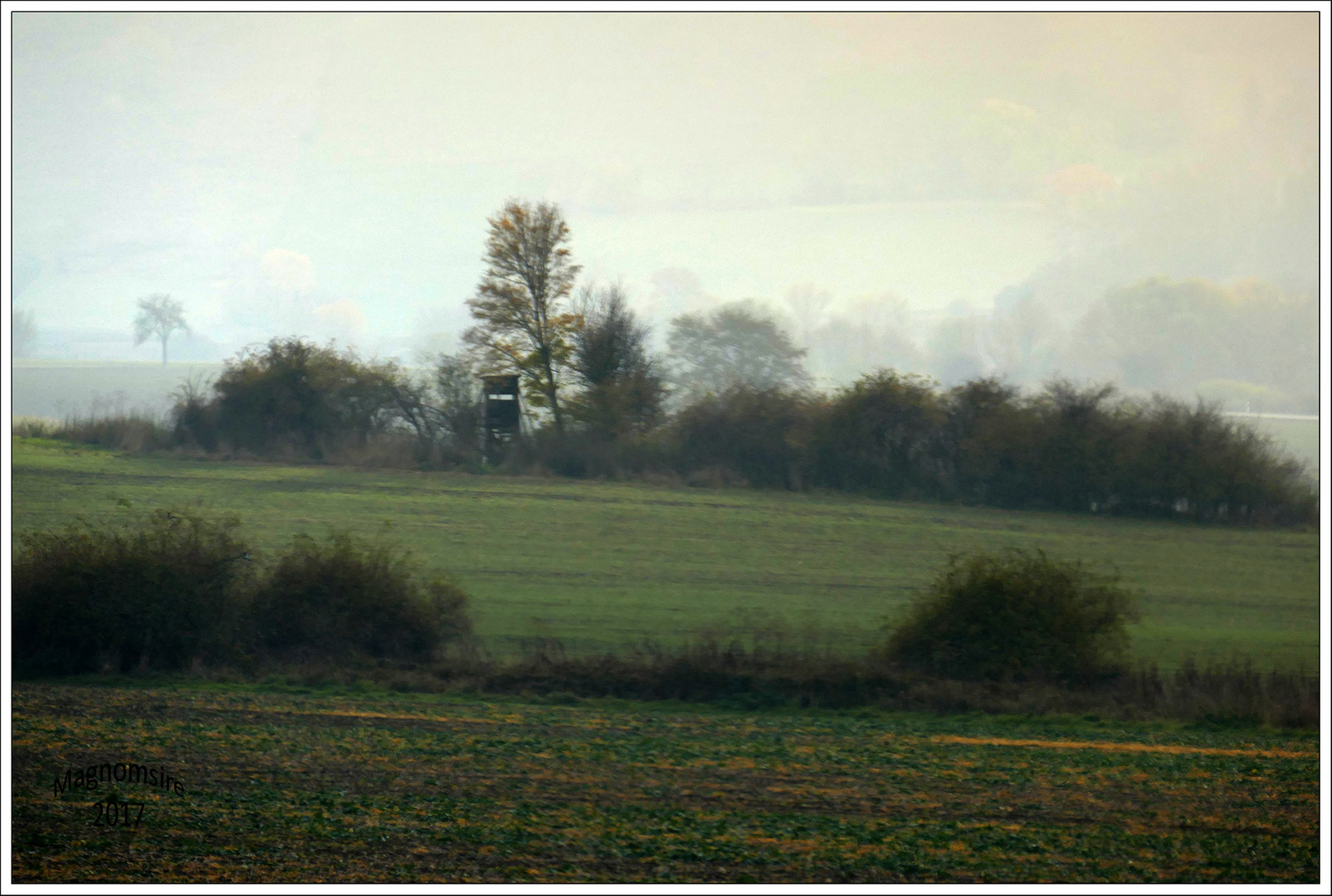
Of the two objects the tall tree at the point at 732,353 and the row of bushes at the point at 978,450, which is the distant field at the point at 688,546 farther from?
the tall tree at the point at 732,353

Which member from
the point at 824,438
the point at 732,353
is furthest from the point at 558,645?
the point at 824,438

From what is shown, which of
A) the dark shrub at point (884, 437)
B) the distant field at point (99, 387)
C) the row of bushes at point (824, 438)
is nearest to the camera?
the row of bushes at point (824, 438)

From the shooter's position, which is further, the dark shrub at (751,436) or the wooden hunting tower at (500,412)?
the wooden hunting tower at (500,412)

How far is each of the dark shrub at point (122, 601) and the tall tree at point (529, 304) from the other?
5.71 metres

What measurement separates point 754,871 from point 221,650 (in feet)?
22.8

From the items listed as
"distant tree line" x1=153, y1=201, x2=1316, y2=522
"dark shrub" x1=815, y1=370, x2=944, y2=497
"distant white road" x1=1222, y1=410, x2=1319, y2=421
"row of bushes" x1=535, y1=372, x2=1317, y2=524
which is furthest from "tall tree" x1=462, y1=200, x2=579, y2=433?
"distant white road" x1=1222, y1=410, x2=1319, y2=421

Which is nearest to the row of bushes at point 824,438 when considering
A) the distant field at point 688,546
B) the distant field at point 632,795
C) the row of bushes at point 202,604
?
the distant field at point 688,546

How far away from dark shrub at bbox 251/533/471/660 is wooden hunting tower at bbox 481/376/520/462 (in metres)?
4.98

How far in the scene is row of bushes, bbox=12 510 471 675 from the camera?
33.6ft

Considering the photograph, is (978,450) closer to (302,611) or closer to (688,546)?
(688,546)

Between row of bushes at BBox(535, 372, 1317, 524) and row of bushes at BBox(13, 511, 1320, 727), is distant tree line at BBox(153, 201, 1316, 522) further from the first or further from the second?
row of bushes at BBox(13, 511, 1320, 727)

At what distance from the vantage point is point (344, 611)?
11047 millimetres

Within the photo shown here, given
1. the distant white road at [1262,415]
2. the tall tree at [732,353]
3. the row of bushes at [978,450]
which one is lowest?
the row of bushes at [978,450]

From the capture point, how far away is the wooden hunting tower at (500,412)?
52.4ft
